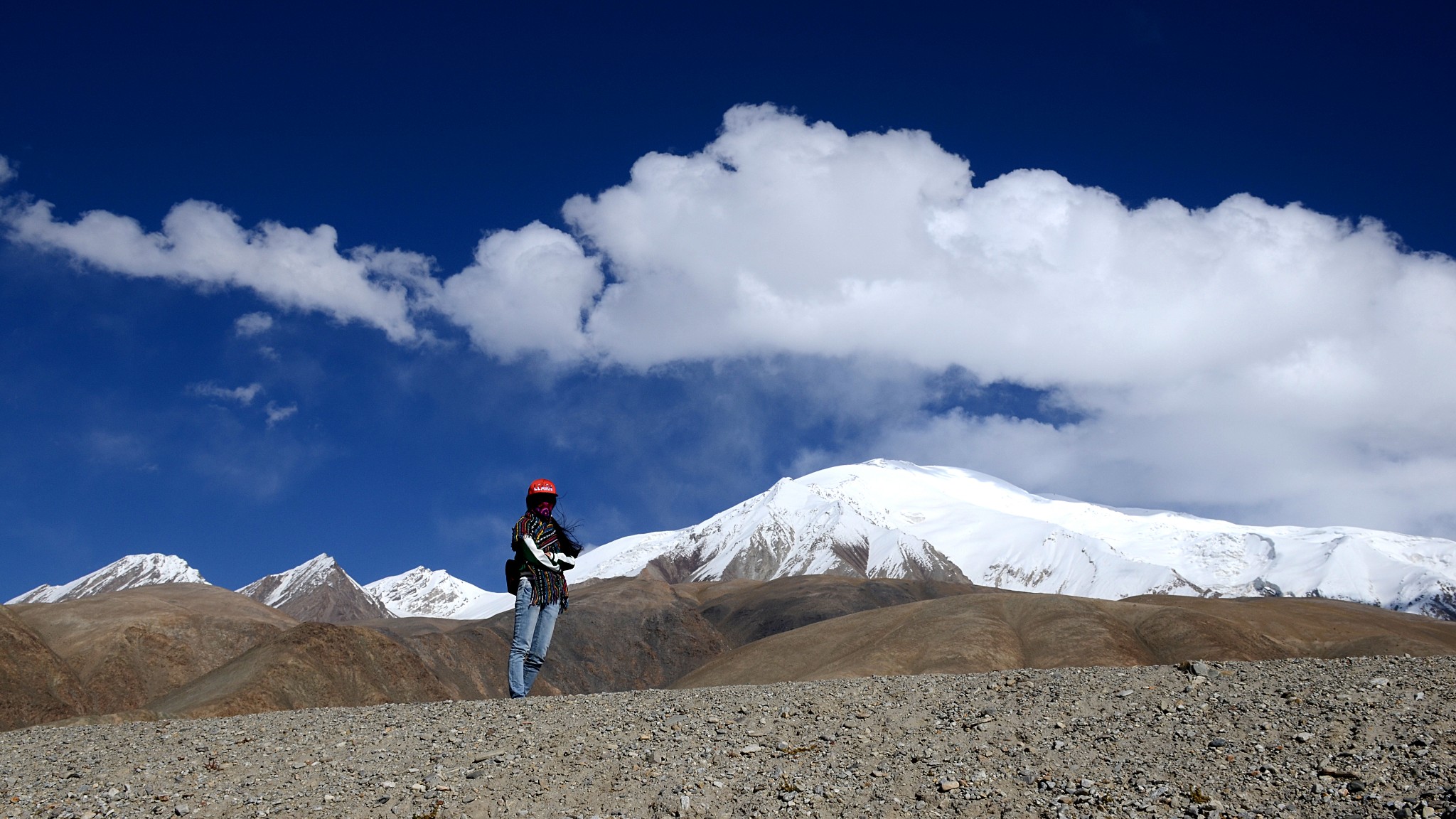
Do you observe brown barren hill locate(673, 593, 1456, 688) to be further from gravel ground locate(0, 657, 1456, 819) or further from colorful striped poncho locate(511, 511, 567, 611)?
gravel ground locate(0, 657, 1456, 819)

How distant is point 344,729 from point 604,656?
103884 mm

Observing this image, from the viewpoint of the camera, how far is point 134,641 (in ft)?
266

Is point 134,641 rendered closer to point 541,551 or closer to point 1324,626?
point 541,551

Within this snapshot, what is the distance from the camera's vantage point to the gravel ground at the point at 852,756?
7.38 meters

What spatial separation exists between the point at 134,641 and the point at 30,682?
18.8m

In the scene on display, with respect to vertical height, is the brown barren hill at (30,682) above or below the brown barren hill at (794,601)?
below

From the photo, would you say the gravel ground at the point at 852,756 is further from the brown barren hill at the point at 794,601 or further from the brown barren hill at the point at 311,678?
the brown barren hill at the point at 794,601

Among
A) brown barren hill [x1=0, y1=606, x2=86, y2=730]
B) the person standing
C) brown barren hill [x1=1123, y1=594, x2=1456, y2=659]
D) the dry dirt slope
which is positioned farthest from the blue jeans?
brown barren hill [x1=1123, y1=594, x2=1456, y2=659]

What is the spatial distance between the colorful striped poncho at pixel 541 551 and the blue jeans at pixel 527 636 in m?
0.08

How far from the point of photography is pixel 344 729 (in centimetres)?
1082

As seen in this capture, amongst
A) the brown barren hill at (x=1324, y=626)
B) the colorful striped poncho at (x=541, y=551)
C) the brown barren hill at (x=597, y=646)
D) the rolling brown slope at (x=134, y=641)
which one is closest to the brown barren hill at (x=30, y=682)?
the rolling brown slope at (x=134, y=641)

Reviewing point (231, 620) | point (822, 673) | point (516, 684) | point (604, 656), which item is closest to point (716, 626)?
point (604, 656)

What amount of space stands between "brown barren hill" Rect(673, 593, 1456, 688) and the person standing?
45.8 m

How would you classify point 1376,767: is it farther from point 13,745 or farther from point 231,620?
point 231,620
